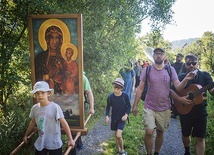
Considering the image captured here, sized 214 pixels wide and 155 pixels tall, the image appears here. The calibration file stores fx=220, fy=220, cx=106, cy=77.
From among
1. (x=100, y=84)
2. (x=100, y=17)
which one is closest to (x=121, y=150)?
(x=100, y=17)

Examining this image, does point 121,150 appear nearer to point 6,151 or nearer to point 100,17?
point 6,151

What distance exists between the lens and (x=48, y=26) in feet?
11.8

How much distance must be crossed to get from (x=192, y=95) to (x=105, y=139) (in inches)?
117

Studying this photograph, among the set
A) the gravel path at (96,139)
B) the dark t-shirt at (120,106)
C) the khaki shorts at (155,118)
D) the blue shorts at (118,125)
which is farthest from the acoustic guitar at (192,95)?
the gravel path at (96,139)

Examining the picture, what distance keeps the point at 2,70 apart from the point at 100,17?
4491 mm

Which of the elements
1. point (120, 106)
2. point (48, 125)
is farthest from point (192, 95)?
point (48, 125)

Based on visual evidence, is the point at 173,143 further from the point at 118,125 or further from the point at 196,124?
the point at 118,125

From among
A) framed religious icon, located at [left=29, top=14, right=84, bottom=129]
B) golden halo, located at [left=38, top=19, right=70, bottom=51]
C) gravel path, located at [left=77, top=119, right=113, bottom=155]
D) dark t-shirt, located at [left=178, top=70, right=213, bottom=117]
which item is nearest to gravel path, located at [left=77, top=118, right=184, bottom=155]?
Answer: gravel path, located at [left=77, top=119, right=113, bottom=155]

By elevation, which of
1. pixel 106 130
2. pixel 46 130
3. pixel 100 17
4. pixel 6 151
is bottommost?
pixel 106 130

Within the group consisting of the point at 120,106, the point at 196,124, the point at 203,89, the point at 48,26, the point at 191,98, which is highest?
the point at 48,26

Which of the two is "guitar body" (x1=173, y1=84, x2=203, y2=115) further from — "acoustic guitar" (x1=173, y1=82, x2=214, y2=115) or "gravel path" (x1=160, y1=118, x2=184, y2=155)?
"gravel path" (x1=160, y1=118, x2=184, y2=155)

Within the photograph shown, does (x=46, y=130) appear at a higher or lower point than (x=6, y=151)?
higher

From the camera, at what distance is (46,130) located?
3217 mm

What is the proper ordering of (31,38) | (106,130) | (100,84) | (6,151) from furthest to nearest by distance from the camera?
(100,84), (106,130), (6,151), (31,38)
